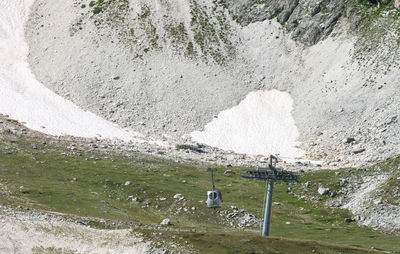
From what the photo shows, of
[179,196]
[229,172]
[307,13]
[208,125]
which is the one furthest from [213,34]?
[179,196]

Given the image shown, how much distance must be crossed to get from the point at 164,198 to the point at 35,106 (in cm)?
5105

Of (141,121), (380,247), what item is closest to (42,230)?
(380,247)

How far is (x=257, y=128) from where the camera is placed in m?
114

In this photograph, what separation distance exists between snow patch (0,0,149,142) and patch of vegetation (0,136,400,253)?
10415 millimetres

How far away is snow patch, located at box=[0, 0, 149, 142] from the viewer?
109500 mm

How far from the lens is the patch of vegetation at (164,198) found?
176ft

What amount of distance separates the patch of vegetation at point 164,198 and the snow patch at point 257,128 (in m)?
14.4

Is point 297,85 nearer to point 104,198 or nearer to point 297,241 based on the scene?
point 104,198

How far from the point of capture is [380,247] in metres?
58.1

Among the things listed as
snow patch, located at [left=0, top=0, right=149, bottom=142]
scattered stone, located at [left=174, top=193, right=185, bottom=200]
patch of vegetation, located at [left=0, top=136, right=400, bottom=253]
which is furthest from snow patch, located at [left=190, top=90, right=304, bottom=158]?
scattered stone, located at [left=174, top=193, right=185, bottom=200]

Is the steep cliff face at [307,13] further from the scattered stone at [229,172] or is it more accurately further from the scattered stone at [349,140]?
the scattered stone at [229,172]

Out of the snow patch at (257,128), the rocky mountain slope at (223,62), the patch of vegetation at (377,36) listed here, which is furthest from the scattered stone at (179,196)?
the patch of vegetation at (377,36)

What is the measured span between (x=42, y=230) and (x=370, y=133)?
216 ft

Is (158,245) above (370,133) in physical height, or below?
below
